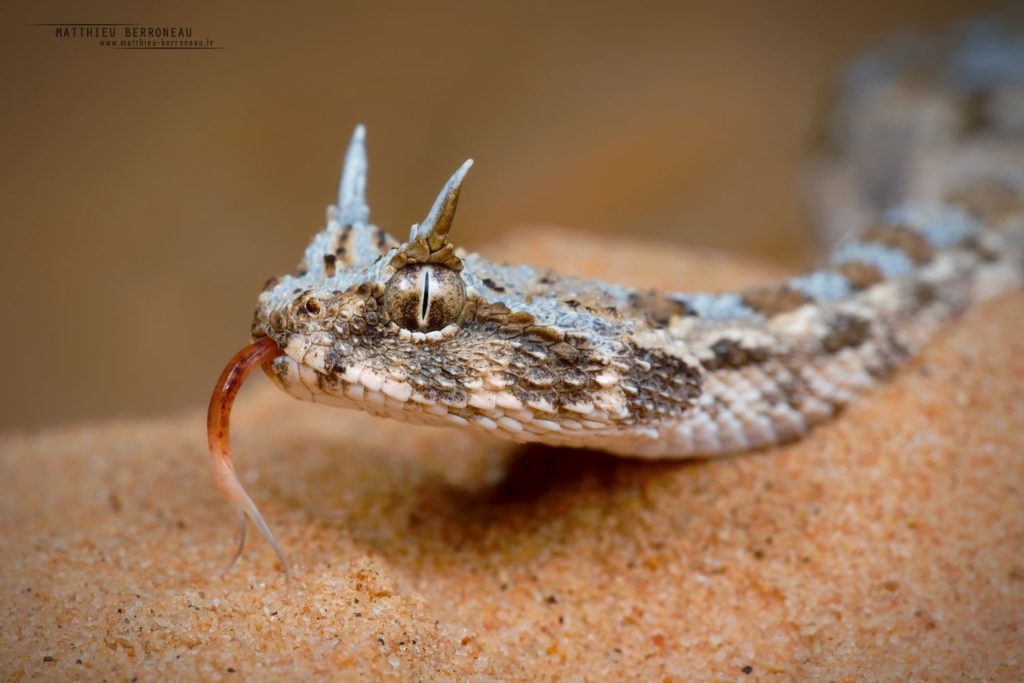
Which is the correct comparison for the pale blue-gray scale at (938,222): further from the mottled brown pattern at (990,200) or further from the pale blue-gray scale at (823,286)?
the pale blue-gray scale at (823,286)

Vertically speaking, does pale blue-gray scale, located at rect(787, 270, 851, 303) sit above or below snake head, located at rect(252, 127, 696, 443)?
above

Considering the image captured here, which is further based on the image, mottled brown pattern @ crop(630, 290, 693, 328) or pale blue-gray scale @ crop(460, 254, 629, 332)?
mottled brown pattern @ crop(630, 290, 693, 328)

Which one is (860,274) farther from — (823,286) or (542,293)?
(542,293)

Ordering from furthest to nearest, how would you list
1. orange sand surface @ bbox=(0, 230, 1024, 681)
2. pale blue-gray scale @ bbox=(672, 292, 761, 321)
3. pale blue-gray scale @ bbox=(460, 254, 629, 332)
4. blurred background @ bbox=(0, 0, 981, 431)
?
blurred background @ bbox=(0, 0, 981, 431) → pale blue-gray scale @ bbox=(672, 292, 761, 321) → pale blue-gray scale @ bbox=(460, 254, 629, 332) → orange sand surface @ bbox=(0, 230, 1024, 681)

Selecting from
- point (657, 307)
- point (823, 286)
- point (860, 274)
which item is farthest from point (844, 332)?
point (657, 307)

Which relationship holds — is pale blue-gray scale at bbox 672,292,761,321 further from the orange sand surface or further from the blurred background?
the blurred background

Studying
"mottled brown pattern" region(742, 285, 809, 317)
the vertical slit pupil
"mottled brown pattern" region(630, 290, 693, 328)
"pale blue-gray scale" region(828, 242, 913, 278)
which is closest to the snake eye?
the vertical slit pupil

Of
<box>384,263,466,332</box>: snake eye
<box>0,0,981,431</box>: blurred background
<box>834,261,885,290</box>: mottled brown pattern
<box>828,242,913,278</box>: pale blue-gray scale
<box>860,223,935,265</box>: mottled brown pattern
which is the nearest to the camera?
<box>384,263,466,332</box>: snake eye
